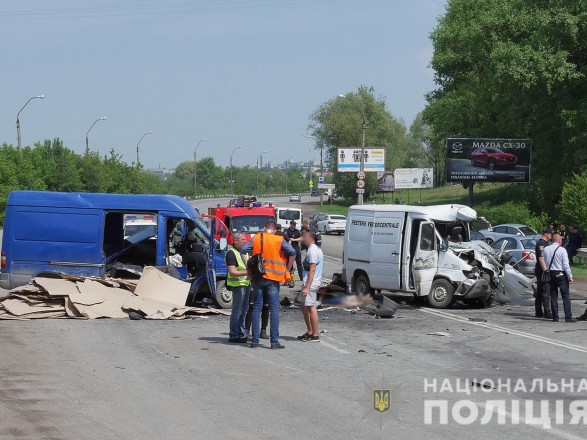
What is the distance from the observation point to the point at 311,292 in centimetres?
1393

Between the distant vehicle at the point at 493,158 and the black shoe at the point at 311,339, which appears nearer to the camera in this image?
the black shoe at the point at 311,339

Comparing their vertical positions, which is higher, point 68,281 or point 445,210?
point 445,210

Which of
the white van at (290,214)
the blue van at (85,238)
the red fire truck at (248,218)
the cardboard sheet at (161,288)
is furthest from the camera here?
the white van at (290,214)

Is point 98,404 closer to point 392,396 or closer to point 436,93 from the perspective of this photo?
point 392,396

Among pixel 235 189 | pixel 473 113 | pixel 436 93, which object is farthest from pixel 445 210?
pixel 235 189

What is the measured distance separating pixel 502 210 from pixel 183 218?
34422mm

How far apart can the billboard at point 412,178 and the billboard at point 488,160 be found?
33561mm

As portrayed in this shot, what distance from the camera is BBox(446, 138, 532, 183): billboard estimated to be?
48062 millimetres

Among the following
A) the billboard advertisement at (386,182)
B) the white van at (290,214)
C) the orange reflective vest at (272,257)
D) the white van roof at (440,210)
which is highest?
the billboard advertisement at (386,182)

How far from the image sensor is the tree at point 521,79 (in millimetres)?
41656

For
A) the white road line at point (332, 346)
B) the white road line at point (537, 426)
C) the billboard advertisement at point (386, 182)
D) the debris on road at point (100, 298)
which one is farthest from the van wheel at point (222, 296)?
the billboard advertisement at point (386, 182)

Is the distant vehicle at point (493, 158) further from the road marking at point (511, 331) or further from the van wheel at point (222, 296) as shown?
the van wheel at point (222, 296)

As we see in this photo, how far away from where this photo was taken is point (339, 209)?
9794 centimetres

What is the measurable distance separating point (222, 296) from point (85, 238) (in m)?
3.07
